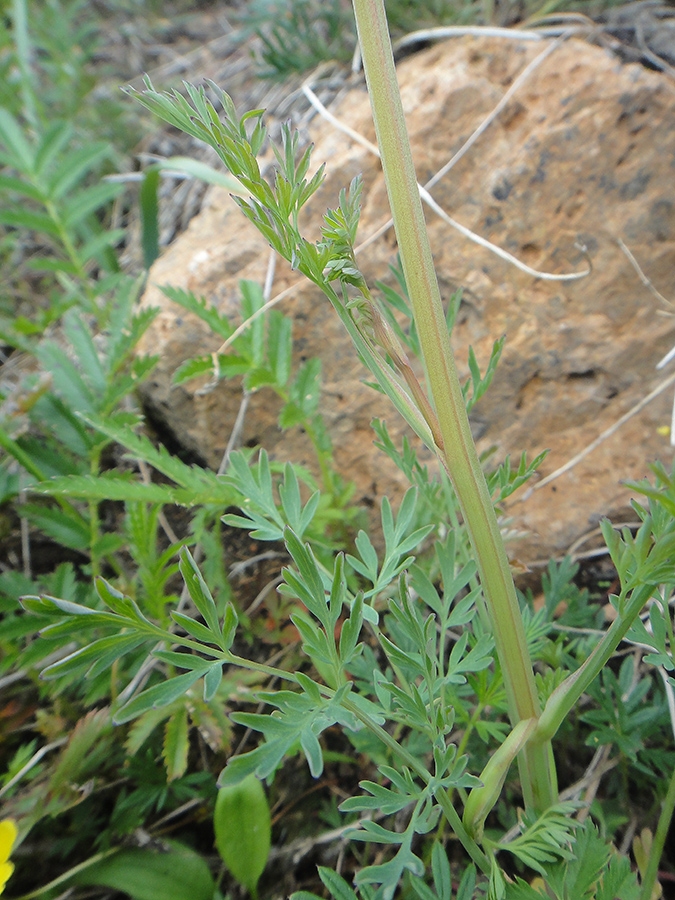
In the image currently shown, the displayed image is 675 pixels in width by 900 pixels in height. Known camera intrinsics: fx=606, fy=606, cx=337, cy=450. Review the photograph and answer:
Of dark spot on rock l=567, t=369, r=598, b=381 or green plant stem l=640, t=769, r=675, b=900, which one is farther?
dark spot on rock l=567, t=369, r=598, b=381

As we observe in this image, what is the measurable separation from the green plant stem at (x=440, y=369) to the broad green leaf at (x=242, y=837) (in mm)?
490

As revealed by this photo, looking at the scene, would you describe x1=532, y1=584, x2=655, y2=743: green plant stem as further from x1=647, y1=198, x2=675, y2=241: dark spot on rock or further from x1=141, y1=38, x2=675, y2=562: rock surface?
x1=647, y1=198, x2=675, y2=241: dark spot on rock

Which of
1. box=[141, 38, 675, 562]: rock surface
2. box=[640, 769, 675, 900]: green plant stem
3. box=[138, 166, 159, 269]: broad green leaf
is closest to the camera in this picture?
box=[640, 769, 675, 900]: green plant stem

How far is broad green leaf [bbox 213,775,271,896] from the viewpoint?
98cm

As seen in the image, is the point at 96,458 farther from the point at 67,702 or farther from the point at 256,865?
the point at 256,865

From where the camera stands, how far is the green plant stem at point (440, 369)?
0.64 m

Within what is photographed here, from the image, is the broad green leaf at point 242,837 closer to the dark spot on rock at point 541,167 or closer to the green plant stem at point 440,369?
the green plant stem at point 440,369

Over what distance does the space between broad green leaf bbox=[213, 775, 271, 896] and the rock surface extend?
71 centimetres

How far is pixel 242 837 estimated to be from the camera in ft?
3.23

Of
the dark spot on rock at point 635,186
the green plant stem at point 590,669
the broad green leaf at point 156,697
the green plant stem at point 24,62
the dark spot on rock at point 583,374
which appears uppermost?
the green plant stem at point 24,62

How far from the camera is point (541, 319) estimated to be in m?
1.41

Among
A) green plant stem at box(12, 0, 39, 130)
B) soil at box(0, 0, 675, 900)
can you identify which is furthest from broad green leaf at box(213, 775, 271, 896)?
green plant stem at box(12, 0, 39, 130)

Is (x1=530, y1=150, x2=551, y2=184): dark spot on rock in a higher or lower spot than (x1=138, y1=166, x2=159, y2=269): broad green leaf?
lower

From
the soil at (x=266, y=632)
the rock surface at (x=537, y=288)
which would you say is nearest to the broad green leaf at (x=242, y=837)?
the soil at (x=266, y=632)
